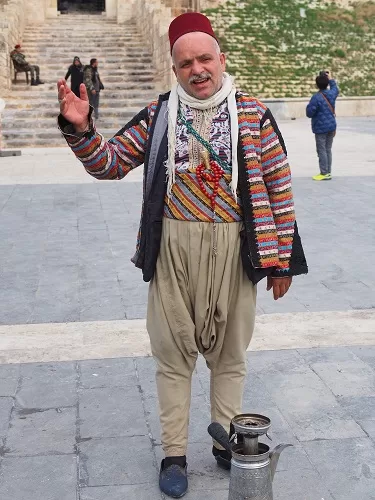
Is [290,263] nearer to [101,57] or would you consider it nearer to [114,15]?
[101,57]

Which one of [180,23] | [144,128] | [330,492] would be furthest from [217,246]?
[330,492]

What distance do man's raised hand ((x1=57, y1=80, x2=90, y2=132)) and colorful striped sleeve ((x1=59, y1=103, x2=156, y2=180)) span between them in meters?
0.06

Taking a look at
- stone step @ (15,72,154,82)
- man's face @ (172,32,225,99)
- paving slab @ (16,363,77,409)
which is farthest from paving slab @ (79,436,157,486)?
stone step @ (15,72,154,82)

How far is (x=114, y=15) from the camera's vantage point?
31.2m

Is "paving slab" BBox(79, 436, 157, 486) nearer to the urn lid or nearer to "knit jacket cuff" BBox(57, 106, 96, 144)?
the urn lid

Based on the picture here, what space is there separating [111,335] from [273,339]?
105 centimetres

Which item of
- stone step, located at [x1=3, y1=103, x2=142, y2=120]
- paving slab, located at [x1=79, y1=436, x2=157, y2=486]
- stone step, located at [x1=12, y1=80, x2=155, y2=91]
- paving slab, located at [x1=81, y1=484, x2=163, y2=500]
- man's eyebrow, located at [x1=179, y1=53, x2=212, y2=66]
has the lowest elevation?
stone step, located at [x1=3, y1=103, x2=142, y2=120]

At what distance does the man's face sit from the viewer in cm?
327

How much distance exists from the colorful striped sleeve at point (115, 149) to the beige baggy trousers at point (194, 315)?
31 centimetres

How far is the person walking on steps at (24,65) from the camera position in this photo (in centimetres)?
2170

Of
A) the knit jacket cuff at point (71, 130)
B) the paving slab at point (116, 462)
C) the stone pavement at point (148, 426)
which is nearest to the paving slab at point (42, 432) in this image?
the stone pavement at point (148, 426)

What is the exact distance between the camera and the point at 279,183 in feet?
11.3

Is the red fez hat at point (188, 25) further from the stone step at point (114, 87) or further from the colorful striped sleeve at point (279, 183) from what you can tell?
the stone step at point (114, 87)

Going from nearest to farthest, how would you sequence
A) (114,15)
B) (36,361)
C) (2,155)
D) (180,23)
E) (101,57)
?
(180,23), (36,361), (2,155), (101,57), (114,15)
